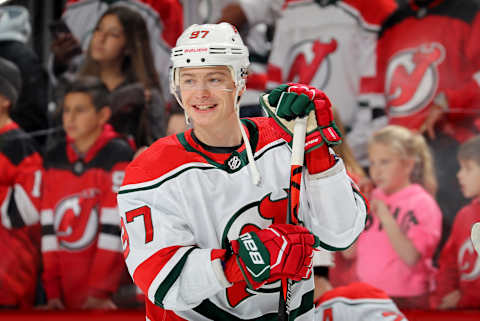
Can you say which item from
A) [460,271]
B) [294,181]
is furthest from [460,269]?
[294,181]

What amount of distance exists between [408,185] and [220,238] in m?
2.55

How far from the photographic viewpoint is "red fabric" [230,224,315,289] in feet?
4.25

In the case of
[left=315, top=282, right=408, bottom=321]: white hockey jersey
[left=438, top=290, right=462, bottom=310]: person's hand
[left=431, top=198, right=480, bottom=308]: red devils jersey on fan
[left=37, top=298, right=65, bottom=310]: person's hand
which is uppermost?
[left=315, top=282, right=408, bottom=321]: white hockey jersey

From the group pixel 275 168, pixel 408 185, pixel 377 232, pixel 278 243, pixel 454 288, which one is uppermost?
pixel 275 168

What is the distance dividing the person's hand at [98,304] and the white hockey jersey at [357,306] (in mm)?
2132

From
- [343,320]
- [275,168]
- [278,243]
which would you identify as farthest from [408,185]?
[278,243]

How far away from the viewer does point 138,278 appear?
1.42m

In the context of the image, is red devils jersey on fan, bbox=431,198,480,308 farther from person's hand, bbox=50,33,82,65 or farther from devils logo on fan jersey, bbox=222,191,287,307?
person's hand, bbox=50,33,82,65

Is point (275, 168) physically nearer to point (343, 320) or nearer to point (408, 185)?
point (343, 320)

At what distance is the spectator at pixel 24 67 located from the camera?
406 cm

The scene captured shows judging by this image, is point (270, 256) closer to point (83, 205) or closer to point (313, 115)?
point (313, 115)

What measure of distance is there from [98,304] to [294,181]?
281 centimetres

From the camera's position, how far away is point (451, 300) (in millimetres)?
3635

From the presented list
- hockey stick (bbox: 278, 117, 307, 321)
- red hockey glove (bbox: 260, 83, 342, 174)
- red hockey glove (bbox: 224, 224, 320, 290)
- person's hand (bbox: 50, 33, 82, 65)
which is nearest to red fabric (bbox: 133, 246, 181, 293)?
red hockey glove (bbox: 224, 224, 320, 290)
